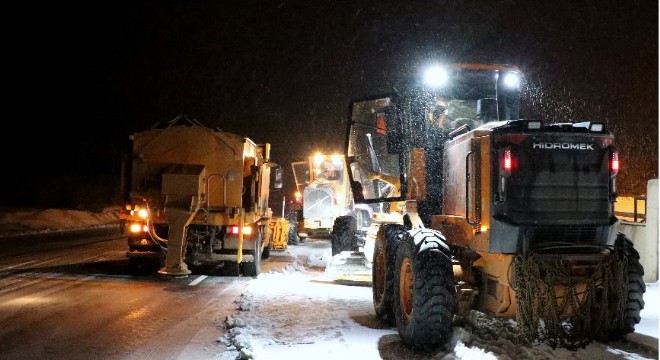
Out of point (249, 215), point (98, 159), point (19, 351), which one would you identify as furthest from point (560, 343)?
point (98, 159)

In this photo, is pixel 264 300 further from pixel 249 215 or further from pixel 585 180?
pixel 585 180

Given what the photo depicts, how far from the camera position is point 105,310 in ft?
30.0

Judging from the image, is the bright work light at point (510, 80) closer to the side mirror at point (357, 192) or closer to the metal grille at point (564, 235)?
the side mirror at point (357, 192)

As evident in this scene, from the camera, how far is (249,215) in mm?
13445

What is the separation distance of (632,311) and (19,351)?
6967 millimetres

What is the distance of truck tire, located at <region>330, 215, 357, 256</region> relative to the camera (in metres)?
14.8

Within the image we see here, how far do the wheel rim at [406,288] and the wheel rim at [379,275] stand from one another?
1.23 m

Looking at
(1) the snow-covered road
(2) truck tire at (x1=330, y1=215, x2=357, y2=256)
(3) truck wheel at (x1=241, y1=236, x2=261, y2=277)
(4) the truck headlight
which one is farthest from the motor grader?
(1) the snow-covered road

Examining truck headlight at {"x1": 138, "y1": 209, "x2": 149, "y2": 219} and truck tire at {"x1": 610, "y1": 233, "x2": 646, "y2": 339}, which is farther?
truck headlight at {"x1": 138, "y1": 209, "x2": 149, "y2": 219}

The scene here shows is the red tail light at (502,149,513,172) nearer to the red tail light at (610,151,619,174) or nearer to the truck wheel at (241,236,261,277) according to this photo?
the red tail light at (610,151,619,174)

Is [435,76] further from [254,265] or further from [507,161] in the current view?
[254,265]

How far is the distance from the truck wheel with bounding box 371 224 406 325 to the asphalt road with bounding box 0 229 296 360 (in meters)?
2.31

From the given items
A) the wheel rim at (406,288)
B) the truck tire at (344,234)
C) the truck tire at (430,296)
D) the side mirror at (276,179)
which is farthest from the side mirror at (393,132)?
the side mirror at (276,179)

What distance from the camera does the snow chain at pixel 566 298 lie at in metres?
6.20
